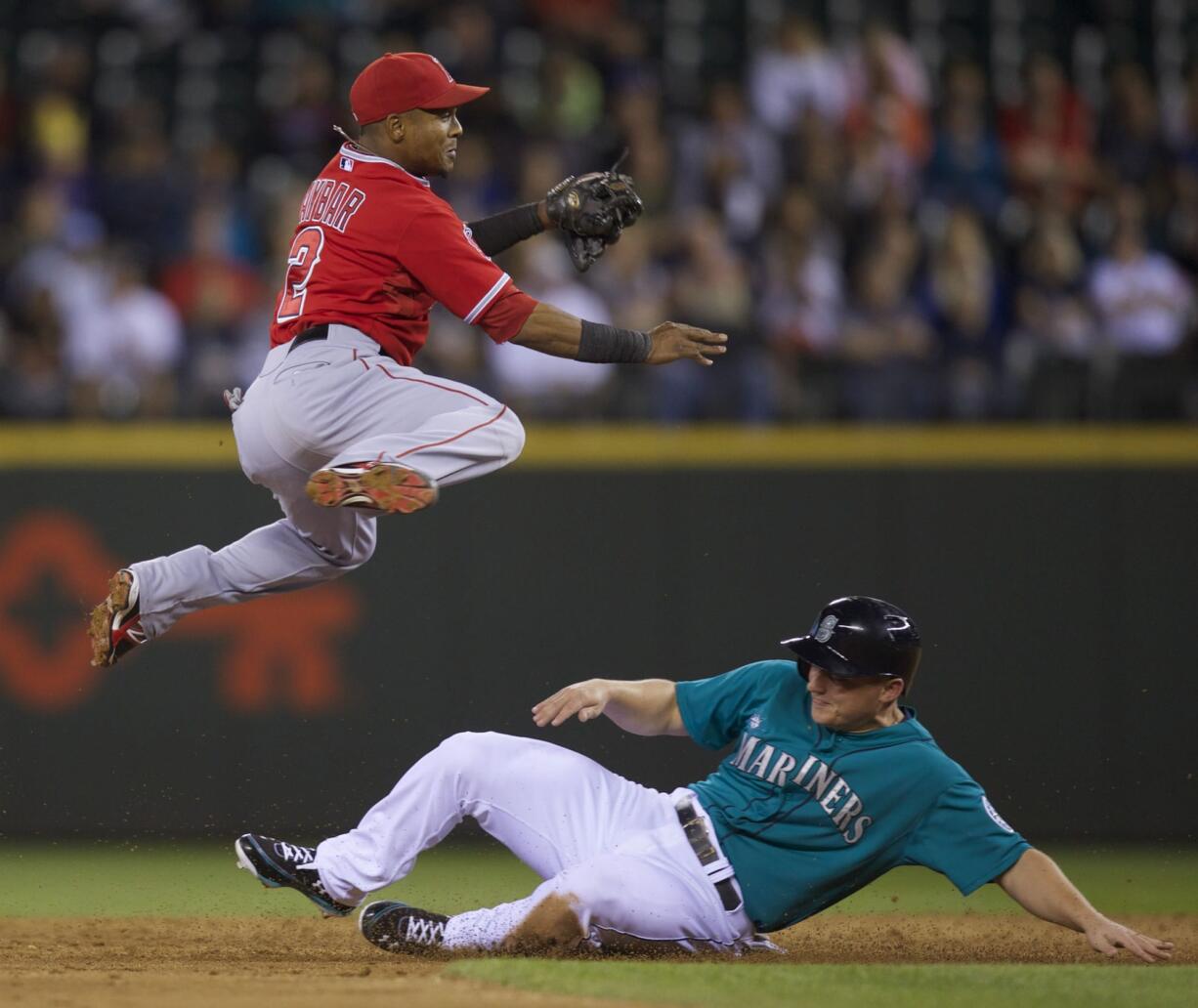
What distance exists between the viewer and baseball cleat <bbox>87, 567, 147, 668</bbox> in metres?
5.76

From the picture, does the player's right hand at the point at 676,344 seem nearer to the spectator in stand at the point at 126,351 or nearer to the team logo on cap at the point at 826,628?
the team logo on cap at the point at 826,628

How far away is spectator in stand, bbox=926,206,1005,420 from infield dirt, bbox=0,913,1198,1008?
2.68 meters

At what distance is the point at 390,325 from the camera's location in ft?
18.5

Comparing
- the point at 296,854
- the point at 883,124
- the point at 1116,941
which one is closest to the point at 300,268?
the point at 296,854

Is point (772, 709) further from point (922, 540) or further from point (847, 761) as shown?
point (922, 540)

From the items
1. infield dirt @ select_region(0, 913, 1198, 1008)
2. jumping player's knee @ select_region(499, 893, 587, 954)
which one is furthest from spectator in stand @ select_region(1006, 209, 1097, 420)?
jumping player's knee @ select_region(499, 893, 587, 954)

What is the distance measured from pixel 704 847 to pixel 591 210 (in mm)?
1952

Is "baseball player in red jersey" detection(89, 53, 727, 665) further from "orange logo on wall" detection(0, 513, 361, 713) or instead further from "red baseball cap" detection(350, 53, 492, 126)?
"orange logo on wall" detection(0, 513, 361, 713)

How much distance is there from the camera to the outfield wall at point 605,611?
861cm

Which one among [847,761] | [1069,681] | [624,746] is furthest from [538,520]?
[847,761]

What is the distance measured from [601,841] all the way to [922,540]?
377 centimetres

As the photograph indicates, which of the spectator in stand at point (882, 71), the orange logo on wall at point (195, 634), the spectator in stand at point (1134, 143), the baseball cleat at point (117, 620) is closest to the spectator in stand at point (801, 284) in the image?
the spectator in stand at point (882, 71)

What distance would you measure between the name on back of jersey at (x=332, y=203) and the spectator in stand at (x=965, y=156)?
18.2 feet

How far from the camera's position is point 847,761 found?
524 centimetres
